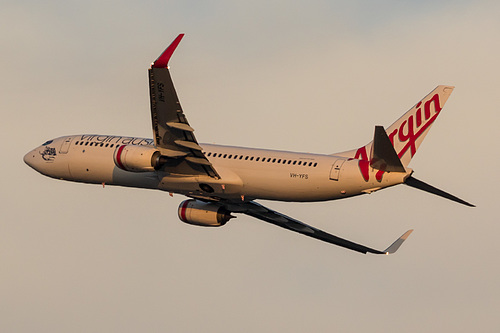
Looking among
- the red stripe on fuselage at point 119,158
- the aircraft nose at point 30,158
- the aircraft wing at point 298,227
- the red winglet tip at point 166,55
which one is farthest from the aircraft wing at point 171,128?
the aircraft nose at point 30,158

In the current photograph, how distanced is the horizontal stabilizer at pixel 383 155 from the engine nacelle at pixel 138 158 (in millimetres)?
12505

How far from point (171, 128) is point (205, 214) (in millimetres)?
8922

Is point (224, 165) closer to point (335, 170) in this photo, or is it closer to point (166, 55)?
point (335, 170)

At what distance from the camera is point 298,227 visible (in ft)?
256

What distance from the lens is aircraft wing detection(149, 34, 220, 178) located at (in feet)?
210

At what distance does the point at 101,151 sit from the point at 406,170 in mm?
19928

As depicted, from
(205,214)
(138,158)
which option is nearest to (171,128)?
(138,158)

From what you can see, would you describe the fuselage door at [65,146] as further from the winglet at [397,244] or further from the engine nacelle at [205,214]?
the winglet at [397,244]

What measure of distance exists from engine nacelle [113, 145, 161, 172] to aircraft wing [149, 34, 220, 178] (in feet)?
1.95

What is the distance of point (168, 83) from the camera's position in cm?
6431

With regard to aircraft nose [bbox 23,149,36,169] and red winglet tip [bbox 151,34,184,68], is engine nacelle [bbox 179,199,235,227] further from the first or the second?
red winglet tip [bbox 151,34,184,68]

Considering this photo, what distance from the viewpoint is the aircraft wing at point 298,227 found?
75.8 metres

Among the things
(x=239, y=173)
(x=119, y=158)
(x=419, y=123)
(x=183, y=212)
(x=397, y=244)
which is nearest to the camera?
(x=419, y=123)

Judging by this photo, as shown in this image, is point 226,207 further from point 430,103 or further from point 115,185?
point 430,103
